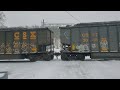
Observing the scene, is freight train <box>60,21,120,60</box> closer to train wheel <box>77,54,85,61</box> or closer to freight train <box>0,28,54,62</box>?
train wheel <box>77,54,85,61</box>

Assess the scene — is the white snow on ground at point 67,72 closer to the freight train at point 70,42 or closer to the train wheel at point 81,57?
the train wheel at point 81,57

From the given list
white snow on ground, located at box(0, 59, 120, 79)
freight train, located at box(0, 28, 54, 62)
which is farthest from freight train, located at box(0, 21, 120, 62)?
white snow on ground, located at box(0, 59, 120, 79)

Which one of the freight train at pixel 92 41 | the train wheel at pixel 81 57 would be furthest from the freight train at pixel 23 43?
Result: the train wheel at pixel 81 57

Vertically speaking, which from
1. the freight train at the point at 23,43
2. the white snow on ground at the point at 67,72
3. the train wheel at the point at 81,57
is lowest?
the white snow on ground at the point at 67,72

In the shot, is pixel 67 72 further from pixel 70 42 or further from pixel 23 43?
pixel 23 43

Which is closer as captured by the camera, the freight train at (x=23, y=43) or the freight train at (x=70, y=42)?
the freight train at (x=70, y=42)

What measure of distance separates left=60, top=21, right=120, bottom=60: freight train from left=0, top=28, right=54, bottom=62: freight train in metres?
2.21

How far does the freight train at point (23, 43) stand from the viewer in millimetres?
18781

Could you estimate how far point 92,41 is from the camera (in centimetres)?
1830

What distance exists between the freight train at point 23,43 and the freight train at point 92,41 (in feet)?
7.26

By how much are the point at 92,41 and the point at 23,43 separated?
7.17m

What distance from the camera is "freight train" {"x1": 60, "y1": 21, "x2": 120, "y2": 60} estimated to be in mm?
17750
